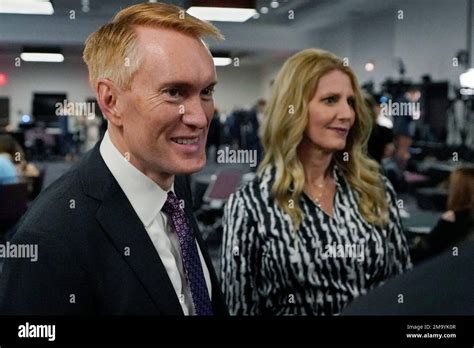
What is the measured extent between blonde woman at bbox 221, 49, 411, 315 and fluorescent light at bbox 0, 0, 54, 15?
19.4 inches

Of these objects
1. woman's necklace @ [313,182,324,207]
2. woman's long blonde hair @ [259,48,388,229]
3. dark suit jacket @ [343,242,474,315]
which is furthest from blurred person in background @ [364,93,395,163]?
dark suit jacket @ [343,242,474,315]

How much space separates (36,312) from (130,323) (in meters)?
0.16

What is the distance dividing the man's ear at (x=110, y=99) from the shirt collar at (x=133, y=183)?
0.12 ft

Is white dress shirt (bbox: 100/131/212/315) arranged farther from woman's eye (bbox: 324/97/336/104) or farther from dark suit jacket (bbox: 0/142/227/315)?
woman's eye (bbox: 324/97/336/104)

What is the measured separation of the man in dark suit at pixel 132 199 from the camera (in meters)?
0.88

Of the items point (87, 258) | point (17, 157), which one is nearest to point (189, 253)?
point (87, 258)

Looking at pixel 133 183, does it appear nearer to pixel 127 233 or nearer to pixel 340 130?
pixel 127 233

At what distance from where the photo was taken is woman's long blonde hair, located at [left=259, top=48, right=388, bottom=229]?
1.23 metres

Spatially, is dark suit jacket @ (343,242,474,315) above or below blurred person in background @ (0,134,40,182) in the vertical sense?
below

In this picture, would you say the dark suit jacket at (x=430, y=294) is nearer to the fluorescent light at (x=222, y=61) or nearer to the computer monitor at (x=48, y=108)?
the fluorescent light at (x=222, y=61)

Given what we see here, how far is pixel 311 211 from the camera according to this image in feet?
4.12

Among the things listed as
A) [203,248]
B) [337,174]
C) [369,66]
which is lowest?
[203,248]

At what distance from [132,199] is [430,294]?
0.67m

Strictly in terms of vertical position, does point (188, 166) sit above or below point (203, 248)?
above
